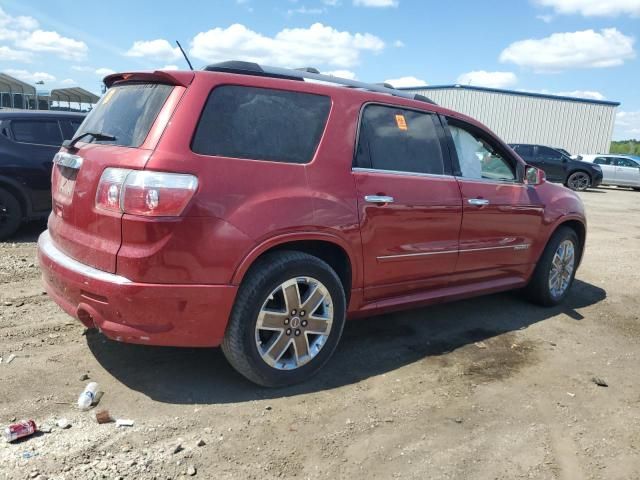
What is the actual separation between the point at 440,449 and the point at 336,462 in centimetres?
57

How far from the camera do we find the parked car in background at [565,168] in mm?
20922

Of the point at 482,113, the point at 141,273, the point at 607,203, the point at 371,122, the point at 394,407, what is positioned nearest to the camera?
the point at 141,273

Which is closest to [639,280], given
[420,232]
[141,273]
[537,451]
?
[420,232]

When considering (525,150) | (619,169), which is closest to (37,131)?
(525,150)

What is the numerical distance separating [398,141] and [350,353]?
1.56 metres

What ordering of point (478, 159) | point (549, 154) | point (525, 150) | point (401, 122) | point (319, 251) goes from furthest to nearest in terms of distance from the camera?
point (525, 150), point (549, 154), point (478, 159), point (401, 122), point (319, 251)

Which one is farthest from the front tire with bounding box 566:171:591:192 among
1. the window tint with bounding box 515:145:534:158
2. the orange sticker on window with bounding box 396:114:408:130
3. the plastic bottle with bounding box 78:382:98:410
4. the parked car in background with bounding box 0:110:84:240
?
the plastic bottle with bounding box 78:382:98:410

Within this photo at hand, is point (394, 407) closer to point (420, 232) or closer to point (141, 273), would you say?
point (420, 232)

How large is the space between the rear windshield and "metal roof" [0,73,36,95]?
1208 inches

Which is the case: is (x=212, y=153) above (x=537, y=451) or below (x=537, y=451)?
above

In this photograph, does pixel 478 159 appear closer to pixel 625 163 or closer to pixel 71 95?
pixel 625 163

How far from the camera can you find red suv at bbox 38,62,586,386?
2848mm

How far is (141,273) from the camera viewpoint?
2.81 meters

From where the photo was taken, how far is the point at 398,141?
390cm
